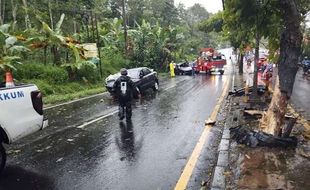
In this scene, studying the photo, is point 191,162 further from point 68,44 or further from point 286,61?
point 68,44

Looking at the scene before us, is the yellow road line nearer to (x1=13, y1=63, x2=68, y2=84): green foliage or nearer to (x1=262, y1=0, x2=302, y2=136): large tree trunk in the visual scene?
(x1=262, y1=0, x2=302, y2=136): large tree trunk

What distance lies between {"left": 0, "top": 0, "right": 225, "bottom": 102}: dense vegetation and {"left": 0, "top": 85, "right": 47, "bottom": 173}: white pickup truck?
11.2 meters

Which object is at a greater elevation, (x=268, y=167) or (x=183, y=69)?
(x=268, y=167)

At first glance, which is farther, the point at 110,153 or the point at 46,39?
the point at 46,39

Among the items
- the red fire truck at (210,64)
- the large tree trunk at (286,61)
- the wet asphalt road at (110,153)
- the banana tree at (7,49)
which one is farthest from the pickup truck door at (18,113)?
the red fire truck at (210,64)

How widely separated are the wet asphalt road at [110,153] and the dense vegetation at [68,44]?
777 cm

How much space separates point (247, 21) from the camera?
1195 centimetres

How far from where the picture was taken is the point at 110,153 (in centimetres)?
829

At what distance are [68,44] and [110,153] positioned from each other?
1433cm

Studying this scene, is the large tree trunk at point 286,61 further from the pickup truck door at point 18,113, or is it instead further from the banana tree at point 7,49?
the banana tree at point 7,49

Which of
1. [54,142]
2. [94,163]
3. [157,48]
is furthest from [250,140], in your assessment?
[157,48]

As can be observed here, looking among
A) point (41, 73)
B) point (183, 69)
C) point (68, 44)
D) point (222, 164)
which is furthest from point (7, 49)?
point (183, 69)

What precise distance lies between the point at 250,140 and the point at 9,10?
2682cm

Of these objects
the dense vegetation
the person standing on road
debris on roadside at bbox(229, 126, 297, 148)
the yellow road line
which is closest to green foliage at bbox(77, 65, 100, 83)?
the dense vegetation
